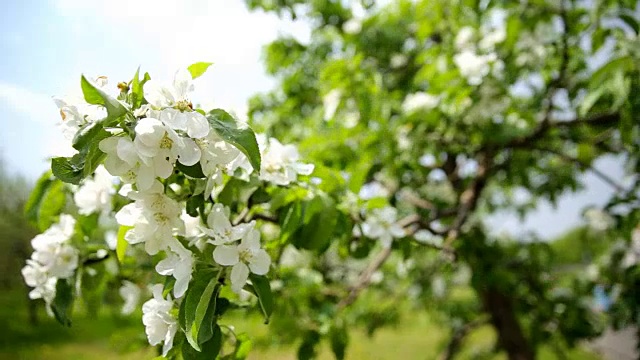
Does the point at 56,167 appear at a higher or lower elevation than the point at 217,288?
higher

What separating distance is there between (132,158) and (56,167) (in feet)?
0.27

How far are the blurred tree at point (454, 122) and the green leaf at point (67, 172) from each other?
0.44 metres

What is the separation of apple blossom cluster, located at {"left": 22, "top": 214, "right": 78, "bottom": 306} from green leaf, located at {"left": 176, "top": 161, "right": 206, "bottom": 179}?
40 centimetres

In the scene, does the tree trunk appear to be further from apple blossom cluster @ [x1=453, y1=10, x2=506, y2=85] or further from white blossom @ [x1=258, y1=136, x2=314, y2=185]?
white blossom @ [x1=258, y1=136, x2=314, y2=185]

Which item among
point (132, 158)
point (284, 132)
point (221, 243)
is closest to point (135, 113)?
point (132, 158)

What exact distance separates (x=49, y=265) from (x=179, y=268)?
0.37 meters

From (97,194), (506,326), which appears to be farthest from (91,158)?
(506,326)

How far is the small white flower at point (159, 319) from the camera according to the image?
0.64 m

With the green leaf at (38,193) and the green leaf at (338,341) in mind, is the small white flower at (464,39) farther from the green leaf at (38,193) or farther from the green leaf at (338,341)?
the green leaf at (38,193)

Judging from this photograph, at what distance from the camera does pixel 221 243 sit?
0.62 meters

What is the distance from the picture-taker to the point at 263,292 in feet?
2.15

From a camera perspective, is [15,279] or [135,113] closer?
[135,113]

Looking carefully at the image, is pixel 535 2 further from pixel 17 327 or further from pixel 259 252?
pixel 17 327

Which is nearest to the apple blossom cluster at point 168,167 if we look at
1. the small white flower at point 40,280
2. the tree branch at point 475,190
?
the small white flower at point 40,280
